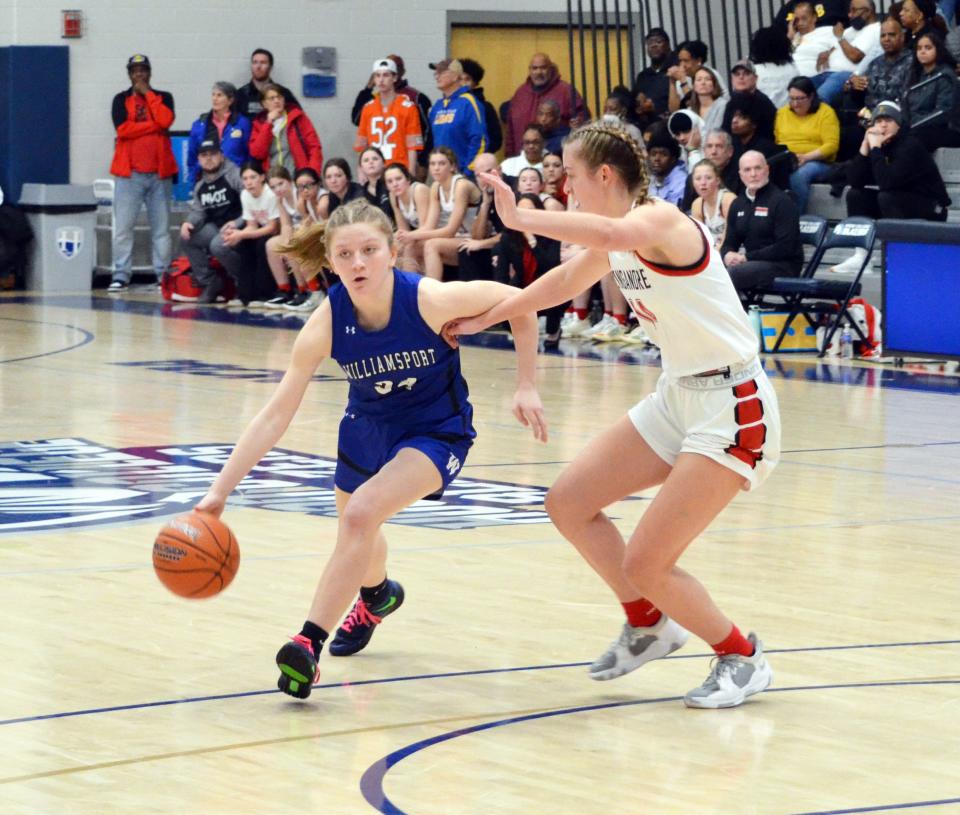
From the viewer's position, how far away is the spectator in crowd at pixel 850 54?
16344 millimetres

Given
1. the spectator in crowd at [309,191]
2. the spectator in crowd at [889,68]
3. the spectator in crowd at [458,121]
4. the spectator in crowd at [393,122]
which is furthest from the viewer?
the spectator in crowd at [393,122]

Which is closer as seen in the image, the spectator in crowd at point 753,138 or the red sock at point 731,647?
the red sock at point 731,647

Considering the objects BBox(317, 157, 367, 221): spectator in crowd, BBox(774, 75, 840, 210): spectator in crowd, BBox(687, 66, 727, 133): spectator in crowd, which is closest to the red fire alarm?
BBox(317, 157, 367, 221): spectator in crowd

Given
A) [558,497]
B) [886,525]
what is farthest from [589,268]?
[886,525]

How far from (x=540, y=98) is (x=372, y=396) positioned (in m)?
13.3

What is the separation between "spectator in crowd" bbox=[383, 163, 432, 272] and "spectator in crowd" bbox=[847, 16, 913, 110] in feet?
13.5

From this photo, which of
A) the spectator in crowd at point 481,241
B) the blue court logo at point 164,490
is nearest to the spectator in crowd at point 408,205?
the spectator in crowd at point 481,241

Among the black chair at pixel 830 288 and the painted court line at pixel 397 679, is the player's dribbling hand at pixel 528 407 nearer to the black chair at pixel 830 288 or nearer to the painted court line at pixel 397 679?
the painted court line at pixel 397 679

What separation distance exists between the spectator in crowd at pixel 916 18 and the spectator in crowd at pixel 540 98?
357 centimetres

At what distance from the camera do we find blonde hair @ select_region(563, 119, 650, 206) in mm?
4527

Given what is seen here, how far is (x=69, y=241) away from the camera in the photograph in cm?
1970

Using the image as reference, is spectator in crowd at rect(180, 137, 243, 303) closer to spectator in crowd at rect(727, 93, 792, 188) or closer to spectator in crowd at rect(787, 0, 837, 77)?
spectator in crowd at rect(727, 93, 792, 188)

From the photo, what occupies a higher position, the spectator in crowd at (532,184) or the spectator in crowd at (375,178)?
the spectator in crowd at (375,178)

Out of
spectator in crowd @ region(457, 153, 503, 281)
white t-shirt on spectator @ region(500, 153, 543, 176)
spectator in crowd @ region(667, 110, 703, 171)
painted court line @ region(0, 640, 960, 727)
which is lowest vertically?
painted court line @ region(0, 640, 960, 727)
